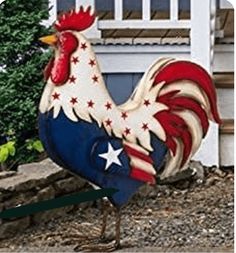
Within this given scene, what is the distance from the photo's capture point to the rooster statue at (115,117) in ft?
19.3

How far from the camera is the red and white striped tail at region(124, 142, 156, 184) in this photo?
19.7ft

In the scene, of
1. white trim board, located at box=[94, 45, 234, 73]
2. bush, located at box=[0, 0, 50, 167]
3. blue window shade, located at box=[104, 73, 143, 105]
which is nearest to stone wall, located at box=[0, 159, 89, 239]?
bush, located at box=[0, 0, 50, 167]

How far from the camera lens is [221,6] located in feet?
31.3

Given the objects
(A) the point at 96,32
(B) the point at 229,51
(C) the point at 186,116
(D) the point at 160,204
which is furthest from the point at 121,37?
(C) the point at 186,116

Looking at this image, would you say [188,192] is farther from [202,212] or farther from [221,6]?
[221,6]

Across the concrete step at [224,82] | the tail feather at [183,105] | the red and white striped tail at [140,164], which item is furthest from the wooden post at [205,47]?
the red and white striped tail at [140,164]

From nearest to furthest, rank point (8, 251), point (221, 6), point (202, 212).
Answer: point (8, 251)
point (202, 212)
point (221, 6)

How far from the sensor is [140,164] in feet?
19.7

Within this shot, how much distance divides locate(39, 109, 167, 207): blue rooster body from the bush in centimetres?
110

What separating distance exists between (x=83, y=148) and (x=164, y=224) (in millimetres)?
973

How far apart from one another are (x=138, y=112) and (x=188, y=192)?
1.42 meters

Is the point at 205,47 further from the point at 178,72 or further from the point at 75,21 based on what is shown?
the point at 75,21

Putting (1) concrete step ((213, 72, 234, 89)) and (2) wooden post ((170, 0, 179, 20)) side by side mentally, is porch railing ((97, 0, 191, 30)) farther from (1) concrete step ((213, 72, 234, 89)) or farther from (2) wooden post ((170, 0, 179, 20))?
(1) concrete step ((213, 72, 234, 89))

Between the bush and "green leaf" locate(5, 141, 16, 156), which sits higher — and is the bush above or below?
above
